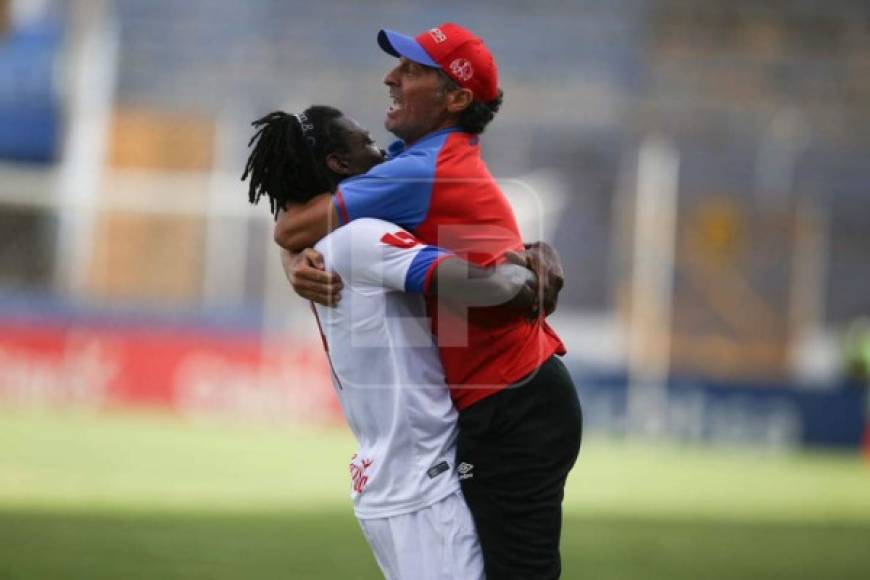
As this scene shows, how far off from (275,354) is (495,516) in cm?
1655

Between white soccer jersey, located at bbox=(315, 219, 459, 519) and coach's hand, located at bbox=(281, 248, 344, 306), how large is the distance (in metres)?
0.02

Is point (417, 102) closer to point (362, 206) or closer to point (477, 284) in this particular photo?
point (362, 206)

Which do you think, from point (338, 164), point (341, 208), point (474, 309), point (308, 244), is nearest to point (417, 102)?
point (338, 164)

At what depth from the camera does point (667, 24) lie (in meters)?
31.9

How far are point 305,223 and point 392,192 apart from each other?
350 mm

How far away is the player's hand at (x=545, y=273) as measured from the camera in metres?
4.40

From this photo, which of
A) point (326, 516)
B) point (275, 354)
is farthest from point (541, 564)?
point (275, 354)

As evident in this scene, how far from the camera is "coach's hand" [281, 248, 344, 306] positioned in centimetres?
434

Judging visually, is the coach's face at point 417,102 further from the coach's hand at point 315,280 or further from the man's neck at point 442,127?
the coach's hand at point 315,280

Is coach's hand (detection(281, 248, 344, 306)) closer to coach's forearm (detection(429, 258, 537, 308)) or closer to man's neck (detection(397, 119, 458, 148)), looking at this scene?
coach's forearm (detection(429, 258, 537, 308))

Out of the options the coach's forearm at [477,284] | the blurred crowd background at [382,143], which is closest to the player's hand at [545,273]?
the coach's forearm at [477,284]

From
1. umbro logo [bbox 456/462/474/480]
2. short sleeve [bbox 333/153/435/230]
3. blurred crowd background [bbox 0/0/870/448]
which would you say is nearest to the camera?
short sleeve [bbox 333/153/435/230]

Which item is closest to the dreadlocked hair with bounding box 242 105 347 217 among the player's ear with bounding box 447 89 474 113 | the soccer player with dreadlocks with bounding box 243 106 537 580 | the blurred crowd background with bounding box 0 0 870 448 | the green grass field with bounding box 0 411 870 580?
the soccer player with dreadlocks with bounding box 243 106 537 580

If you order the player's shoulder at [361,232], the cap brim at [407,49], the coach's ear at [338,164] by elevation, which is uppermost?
the cap brim at [407,49]
